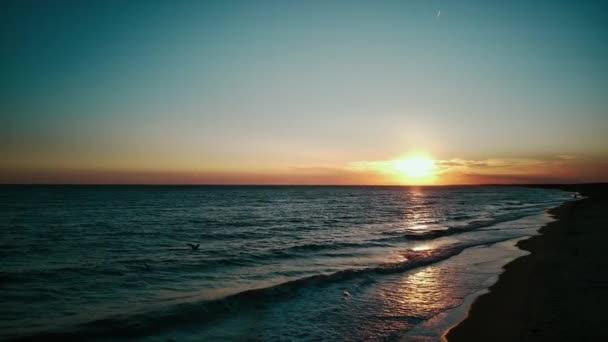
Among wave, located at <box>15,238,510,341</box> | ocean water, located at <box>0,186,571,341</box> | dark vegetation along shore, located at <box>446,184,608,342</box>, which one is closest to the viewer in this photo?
dark vegetation along shore, located at <box>446,184,608,342</box>

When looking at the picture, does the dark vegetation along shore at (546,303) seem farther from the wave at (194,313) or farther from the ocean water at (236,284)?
the wave at (194,313)

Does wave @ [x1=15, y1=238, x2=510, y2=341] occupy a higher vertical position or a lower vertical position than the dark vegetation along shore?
lower

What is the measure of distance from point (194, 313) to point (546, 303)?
10.7 m

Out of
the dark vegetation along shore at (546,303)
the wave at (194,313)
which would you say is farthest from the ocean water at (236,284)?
the dark vegetation along shore at (546,303)

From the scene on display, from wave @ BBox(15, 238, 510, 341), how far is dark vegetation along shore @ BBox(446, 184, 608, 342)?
5562mm

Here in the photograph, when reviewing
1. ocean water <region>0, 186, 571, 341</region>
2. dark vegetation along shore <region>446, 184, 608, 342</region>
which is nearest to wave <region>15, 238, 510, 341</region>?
ocean water <region>0, 186, 571, 341</region>

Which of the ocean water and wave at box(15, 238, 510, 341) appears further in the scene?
the ocean water

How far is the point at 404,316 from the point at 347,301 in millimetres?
2445

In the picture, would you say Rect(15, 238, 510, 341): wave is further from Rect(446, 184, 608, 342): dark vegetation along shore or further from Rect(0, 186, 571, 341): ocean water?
Rect(446, 184, 608, 342): dark vegetation along shore

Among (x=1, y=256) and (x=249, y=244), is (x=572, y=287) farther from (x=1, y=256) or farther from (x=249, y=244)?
(x=1, y=256)

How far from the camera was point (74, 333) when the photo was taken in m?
10.1

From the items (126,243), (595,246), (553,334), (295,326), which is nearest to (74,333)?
(295,326)

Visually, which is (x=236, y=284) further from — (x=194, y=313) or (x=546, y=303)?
(x=546, y=303)

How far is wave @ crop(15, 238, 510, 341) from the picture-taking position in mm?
10203
